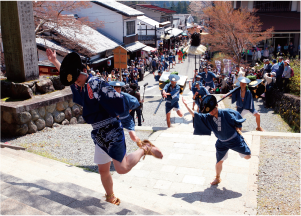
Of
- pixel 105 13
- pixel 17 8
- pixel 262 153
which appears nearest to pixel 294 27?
pixel 105 13

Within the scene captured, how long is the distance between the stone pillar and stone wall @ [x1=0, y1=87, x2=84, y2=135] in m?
0.82

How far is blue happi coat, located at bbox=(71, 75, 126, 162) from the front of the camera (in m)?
2.98

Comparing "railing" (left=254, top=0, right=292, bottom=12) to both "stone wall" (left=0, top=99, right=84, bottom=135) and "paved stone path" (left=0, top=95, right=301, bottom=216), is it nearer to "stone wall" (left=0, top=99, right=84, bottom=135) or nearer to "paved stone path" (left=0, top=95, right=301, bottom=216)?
"paved stone path" (left=0, top=95, right=301, bottom=216)

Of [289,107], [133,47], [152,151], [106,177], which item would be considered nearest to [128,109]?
[152,151]

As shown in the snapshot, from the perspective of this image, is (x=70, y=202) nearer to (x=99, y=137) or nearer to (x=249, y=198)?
(x=99, y=137)

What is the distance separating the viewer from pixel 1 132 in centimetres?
636

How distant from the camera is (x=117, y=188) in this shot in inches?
159

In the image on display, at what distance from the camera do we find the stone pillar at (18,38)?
6590mm

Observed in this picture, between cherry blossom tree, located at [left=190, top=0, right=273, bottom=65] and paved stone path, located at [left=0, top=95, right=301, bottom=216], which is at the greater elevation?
cherry blossom tree, located at [left=190, top=0, right=273, bottom=65]

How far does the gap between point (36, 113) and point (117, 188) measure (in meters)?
3.49

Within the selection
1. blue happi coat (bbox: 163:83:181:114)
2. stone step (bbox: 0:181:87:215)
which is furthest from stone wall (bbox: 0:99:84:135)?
→ stone step (bbox: 0:181:87:215)

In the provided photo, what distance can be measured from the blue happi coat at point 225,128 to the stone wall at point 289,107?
4.78 meters

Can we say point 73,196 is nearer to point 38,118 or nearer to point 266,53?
point 38,118

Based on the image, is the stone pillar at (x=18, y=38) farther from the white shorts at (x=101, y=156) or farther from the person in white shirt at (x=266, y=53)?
the person in white shirt at (x=266, y=53)
